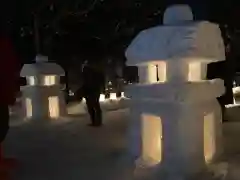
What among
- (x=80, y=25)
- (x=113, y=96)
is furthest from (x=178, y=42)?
(x=113, y=96)

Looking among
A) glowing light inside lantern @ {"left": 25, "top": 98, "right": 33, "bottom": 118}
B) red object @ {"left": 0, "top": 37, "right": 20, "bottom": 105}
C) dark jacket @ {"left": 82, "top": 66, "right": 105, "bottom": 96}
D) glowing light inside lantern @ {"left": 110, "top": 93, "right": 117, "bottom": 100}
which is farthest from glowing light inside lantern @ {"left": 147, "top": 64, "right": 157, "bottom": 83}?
glowing light inside lantern @ {"left": 110, "top": 93, "right": 117, "bottom": 100}

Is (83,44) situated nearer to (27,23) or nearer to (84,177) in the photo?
(27,23)

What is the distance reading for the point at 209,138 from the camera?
551 cm

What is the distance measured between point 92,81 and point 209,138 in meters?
4.00

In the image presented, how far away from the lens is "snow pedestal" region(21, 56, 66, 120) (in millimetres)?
10773

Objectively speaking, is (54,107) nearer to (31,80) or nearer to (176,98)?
(31,80)

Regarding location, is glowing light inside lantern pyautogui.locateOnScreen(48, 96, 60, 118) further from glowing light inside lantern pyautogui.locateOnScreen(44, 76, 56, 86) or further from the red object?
the red object

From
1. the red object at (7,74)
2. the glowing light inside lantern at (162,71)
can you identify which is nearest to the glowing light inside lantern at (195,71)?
the glowing light inside lantern at (162,71)

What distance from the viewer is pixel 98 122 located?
9.47 metres

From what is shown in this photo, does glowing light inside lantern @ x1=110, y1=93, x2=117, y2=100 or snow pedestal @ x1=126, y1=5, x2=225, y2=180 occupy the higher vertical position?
snow pedestal @ x1=126, y1=5, x2=225, y2=180

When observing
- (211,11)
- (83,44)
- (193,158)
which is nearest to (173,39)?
(193,158)

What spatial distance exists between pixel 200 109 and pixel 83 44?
31.7ft

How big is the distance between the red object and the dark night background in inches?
250

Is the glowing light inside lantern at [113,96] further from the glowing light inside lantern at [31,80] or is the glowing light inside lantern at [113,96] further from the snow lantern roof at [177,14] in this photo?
the snow lantern roof at [177,14]
